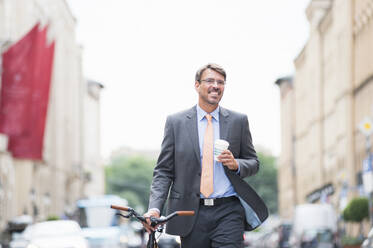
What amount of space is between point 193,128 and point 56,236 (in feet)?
55.2

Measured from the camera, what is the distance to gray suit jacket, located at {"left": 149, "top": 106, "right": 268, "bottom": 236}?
705cm

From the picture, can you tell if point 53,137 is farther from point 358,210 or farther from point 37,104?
point 358,210

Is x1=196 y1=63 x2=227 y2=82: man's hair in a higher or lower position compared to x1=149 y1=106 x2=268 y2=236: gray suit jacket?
higher

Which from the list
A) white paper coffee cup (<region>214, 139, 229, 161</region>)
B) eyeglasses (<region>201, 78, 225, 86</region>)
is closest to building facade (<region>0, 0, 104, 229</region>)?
eyeglasses (<region>201, 78, 225, 86</region>)

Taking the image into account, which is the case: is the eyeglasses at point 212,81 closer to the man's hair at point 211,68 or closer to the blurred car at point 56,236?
the man's hair at point 211,68

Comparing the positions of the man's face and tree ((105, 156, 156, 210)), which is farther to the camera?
tree ((105, 156, 156, 210))

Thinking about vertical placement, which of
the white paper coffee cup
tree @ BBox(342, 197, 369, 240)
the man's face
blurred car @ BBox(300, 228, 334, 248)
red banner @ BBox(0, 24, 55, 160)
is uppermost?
red banner @ BBox(0, 24, 55, 160)

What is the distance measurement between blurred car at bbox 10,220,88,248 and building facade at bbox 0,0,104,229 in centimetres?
2347

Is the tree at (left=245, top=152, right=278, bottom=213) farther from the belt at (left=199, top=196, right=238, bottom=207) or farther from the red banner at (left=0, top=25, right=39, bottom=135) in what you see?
the belt at (left=199, top=196, right=238, bottom=207)

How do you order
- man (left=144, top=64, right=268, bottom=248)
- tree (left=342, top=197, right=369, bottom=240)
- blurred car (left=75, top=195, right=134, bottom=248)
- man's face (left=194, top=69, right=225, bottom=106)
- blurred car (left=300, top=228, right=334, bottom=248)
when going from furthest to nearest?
tree (left=342, top=197, right=369, bottom=240)
blurred car (left=300, top=228, right=334, bottom=248)
blurred car (left=75, top=195, right=134, bottom=248)
man's face (left=194, top=69, right=225, bottom=106)
man (left=144, top=64, right=268, bottom=248)

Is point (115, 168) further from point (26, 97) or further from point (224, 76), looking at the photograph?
point (224, 76)

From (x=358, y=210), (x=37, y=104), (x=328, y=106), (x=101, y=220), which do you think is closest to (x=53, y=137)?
(x=328, y=106)

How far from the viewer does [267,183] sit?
144m

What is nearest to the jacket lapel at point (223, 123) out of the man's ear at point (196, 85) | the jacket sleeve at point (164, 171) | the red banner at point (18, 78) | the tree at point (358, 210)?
the man's ear at point (196, 85)
